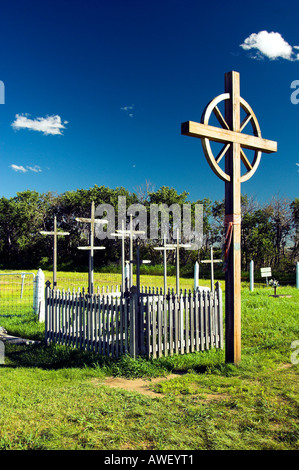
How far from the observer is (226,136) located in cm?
670

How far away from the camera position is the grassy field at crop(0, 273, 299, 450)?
3.91 m

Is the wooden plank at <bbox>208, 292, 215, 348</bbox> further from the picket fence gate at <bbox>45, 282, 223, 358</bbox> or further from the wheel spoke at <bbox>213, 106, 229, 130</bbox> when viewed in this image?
the wheel spoke at <bbox>213, 106, 229, 130</bbox>

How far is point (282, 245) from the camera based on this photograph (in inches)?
1373

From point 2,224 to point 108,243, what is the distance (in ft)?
47.1

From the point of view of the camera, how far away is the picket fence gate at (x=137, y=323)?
7.26m

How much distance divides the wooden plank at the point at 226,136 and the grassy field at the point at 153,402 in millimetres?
3561

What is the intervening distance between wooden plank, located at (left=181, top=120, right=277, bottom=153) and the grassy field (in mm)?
3561

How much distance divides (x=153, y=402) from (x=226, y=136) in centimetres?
415

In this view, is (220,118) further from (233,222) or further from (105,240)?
(105,240)

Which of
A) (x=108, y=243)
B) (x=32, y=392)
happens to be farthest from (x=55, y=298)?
(x=108, y=243)

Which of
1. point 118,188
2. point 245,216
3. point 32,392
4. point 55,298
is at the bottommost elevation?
point 32,392

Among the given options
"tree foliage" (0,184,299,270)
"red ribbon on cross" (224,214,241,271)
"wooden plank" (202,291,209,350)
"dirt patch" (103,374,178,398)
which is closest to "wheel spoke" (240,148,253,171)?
"red ribbon on cross" (224,214,241,271)

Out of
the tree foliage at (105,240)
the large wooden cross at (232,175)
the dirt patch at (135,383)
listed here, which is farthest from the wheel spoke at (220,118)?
the tree foliage at (105,240)
